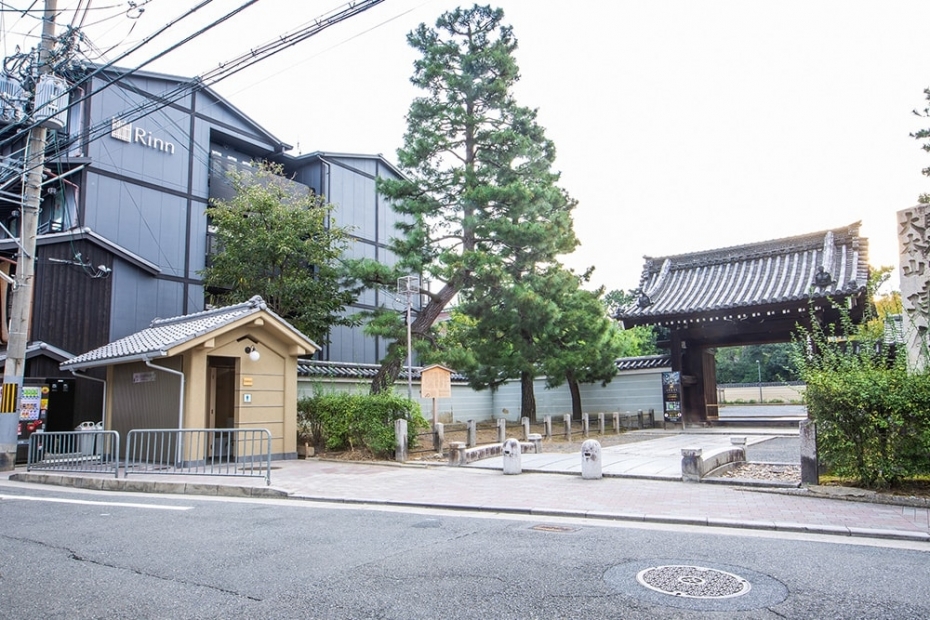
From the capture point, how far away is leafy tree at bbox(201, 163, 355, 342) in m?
18.5

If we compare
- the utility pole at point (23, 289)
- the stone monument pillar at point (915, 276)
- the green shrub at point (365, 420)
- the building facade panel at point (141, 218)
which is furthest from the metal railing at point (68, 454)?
the stone monument pillar at point (915, 276)

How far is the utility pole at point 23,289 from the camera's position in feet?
43.4

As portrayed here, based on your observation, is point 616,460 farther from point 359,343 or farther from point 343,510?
point 359,343

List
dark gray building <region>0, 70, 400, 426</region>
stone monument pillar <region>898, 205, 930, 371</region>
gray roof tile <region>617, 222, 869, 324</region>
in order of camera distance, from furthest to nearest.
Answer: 1. gray roof tile <region>617, 222, 869, 324</region>
2. dark gray building <region>0, 70, 400, 426</region>
3. stone monument pillar <region>898, 205, 930, 371</region>

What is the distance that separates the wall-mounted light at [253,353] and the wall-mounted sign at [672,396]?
1400cm

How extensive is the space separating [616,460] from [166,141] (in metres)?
18.5

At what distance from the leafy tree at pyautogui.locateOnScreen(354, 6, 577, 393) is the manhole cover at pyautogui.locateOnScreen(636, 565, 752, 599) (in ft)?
37.3

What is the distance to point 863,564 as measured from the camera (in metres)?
5.14

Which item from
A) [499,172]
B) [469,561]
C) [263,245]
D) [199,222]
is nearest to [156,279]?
[199,222]

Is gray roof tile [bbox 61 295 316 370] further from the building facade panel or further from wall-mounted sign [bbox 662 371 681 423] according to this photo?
wall-mounted sign [bbox 662 371 681 423]

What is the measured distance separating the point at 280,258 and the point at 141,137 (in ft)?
23.4

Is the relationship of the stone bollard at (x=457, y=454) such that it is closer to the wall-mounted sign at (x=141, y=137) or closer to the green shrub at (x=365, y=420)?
the green shrub at (x=365, y=420)

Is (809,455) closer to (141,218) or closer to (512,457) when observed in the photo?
(512,457)

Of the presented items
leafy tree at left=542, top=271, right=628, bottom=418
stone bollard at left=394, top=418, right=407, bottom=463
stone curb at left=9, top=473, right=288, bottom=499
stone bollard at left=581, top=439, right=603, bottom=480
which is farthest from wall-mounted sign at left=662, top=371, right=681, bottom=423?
stone curb at left=9, top=473, right=288, bottom=499
